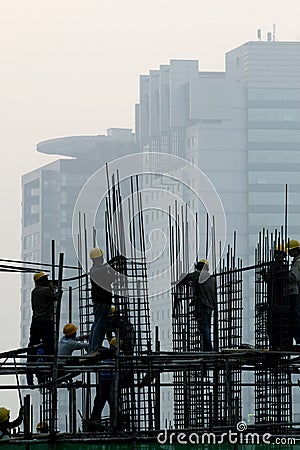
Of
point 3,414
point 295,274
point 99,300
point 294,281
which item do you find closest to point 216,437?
point 99,300

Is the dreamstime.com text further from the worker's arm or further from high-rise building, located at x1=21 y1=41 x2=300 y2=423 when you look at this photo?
high-rise building, located at x1=21 y1=41 x2=300 y2=423

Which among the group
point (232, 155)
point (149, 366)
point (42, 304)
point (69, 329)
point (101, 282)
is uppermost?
point (232, 155)

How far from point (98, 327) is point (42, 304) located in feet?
6.60

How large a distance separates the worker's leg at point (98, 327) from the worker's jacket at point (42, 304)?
63.2 inches

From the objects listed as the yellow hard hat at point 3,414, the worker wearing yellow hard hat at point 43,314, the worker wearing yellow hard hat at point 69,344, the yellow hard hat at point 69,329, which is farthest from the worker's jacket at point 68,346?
the yellow hard hat at point 3,414

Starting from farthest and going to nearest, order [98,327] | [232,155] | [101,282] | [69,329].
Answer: [232,155] < [69,329] < [101,282] < [98,327]

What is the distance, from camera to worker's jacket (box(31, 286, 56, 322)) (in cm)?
1972

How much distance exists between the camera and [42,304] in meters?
19.9

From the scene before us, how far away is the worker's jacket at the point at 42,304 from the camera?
1972 centimetres

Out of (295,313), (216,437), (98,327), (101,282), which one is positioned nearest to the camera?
(216,437)

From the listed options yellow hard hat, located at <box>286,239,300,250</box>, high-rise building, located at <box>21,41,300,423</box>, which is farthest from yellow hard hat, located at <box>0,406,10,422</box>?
high-rise building, located at <box>21,41,300,423</box>

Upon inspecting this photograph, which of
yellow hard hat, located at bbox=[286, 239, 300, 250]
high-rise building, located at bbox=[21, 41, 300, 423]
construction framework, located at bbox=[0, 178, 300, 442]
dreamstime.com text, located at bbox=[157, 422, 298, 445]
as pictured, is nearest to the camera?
dreamstime.com text, located at bbox=[157, 422, 298, 445]

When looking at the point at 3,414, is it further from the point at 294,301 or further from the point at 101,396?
the point at 294,301

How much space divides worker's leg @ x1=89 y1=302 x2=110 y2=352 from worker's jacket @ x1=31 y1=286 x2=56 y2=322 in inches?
63.2
